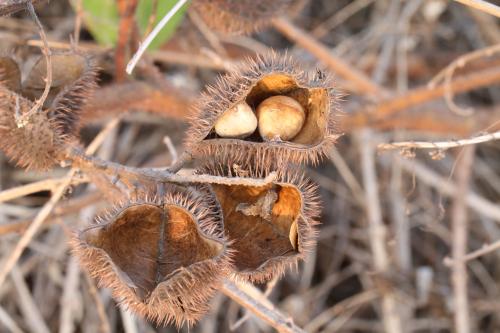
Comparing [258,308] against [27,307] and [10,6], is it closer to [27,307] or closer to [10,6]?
[10,6]

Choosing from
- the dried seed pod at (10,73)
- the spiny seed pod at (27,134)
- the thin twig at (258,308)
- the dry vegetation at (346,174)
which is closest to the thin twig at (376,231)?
the dry vegetation at (346,174)

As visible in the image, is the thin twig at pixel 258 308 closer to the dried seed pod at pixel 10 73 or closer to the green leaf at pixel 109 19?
the dried seed pod at pixel 10 73

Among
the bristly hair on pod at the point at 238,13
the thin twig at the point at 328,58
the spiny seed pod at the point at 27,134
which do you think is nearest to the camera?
the spiny seed pod at the point at 27,134

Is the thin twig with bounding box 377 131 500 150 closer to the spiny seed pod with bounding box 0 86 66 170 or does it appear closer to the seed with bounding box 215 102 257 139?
the seed with bounding box 215 102 257 139

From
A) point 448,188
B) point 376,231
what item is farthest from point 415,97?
point 376,231

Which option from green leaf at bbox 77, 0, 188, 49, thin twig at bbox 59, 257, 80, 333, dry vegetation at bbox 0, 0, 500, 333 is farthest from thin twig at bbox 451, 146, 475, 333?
A: thin twig at bbox 59, 257, 80, 333

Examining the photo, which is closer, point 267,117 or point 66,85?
point 267,117
